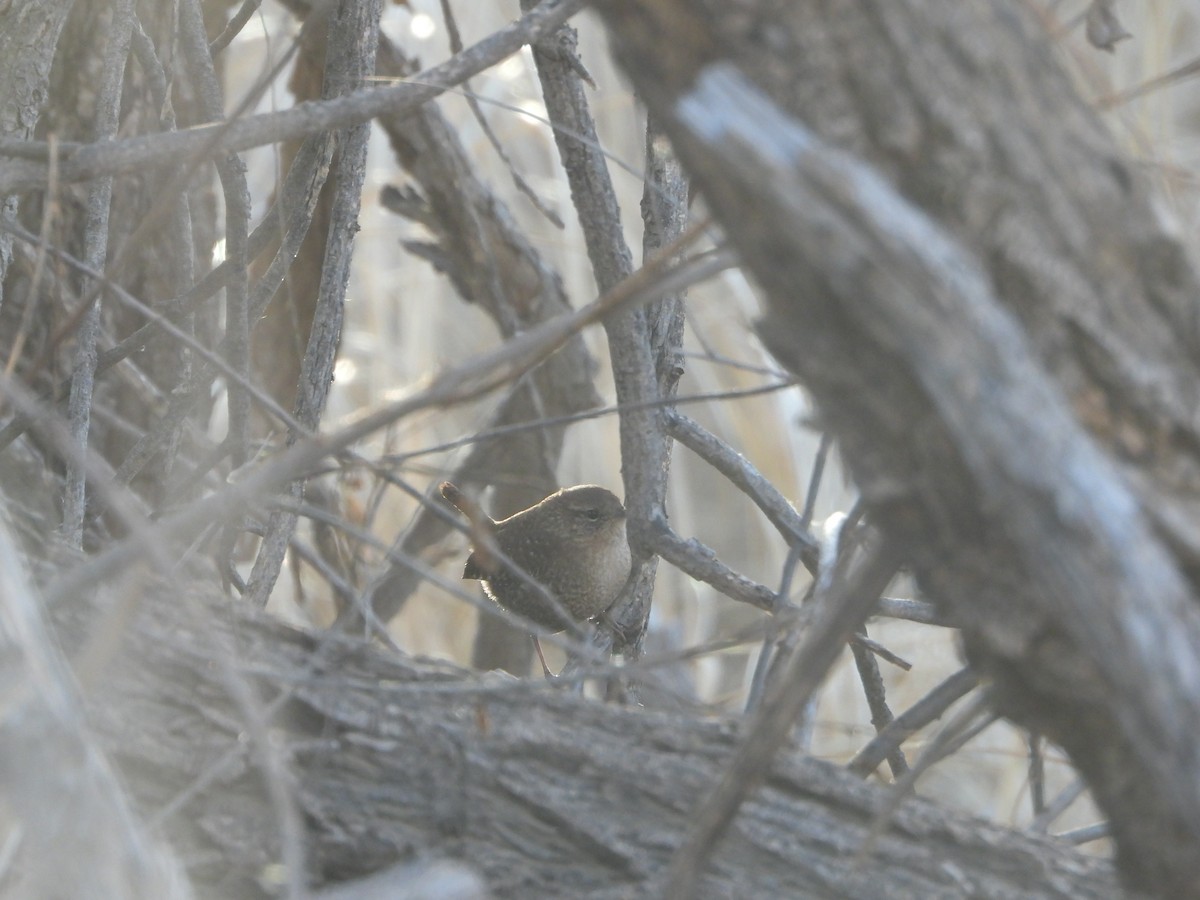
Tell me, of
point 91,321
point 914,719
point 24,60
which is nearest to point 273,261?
point 91,321

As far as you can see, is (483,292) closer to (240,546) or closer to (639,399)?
(240,546)

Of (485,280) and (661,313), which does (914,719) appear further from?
(485,280)

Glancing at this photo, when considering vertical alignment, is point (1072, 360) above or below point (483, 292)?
below

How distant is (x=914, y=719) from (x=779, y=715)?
0.53 m

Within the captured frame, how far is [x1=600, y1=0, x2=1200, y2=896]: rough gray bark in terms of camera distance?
3.12ft

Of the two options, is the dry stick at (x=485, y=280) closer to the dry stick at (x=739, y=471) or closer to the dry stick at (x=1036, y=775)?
the dry stick at (x=739, y=471)

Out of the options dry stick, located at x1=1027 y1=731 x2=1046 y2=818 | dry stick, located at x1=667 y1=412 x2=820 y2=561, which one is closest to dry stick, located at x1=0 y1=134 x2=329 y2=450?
dry stick, located at x1=667 y1=412 x2=820 y2=561

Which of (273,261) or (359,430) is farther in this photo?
(273,261)

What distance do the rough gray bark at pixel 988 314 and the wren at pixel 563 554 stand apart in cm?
227

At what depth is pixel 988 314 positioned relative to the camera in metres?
0.95

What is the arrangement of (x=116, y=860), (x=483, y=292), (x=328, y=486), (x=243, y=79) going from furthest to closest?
1. (x=243, y=79)
2. (x=483, y=292)
3. (x=328, y=486)
4. (x=116, y=860)

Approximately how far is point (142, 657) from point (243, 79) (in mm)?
5654

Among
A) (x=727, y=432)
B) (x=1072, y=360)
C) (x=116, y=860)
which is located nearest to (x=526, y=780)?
(x=116, y=860)

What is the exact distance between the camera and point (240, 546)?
13.4 ft
